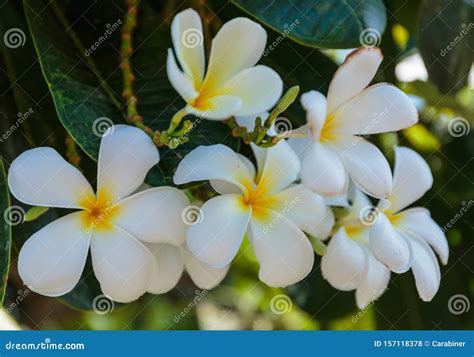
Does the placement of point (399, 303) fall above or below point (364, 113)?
below

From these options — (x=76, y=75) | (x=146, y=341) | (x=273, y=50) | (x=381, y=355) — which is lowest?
(x=146, y=341)

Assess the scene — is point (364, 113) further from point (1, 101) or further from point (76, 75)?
point (1, 101)

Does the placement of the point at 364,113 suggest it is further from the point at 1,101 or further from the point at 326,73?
the point at 1,101

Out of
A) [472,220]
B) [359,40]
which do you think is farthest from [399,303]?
[359,40]

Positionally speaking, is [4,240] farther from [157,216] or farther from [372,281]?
[372,281]

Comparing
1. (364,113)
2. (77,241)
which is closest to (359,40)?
(364,113)

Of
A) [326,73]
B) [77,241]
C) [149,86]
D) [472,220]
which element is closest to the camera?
[77,241]

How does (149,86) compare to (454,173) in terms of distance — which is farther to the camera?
(454,173)

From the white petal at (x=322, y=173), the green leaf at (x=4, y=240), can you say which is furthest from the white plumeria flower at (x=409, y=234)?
the green leaf at (x=4, y=240)

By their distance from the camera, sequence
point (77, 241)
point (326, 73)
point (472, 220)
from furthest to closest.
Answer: point (472, 220) → point (326, 73) → point (77, 241)
